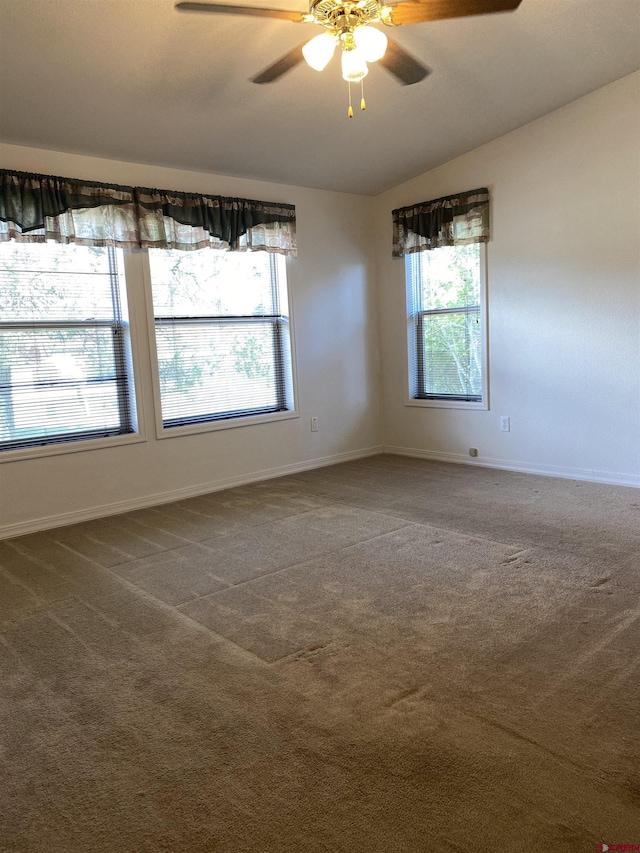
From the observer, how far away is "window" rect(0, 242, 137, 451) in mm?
4031

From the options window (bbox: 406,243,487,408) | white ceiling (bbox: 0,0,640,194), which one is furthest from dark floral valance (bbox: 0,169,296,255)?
window (bbox: 406,243,487,408)

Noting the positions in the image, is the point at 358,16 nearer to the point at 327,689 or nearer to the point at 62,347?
the point at 327,689

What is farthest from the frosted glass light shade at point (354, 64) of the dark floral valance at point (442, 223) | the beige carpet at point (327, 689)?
the dark floral valance at point (442, 223)

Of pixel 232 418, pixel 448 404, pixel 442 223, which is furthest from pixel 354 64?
pixel 448 404

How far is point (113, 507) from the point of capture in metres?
4.51

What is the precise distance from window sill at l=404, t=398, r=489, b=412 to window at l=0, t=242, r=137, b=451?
2670 millimetres

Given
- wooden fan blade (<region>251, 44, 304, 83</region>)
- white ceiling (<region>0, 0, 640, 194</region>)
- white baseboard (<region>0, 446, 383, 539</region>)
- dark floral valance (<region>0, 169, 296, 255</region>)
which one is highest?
white ceiling (<region>0, 0, 640, 194</region>)

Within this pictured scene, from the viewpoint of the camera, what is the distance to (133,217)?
14.5 ft

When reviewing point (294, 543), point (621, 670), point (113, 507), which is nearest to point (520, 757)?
point (621, 670)

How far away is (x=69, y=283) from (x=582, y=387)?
3.75 m

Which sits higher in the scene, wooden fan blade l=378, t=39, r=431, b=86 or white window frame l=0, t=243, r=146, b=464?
wooden fan blade l=378, t=39, r=431, b=86

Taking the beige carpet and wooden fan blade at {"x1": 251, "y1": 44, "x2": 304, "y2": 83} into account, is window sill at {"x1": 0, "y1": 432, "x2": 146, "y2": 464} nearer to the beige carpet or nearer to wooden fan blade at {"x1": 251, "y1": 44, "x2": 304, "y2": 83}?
the beige carpet

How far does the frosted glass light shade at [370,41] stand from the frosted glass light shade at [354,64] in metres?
0.04

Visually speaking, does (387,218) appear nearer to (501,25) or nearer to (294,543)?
(501,25)
